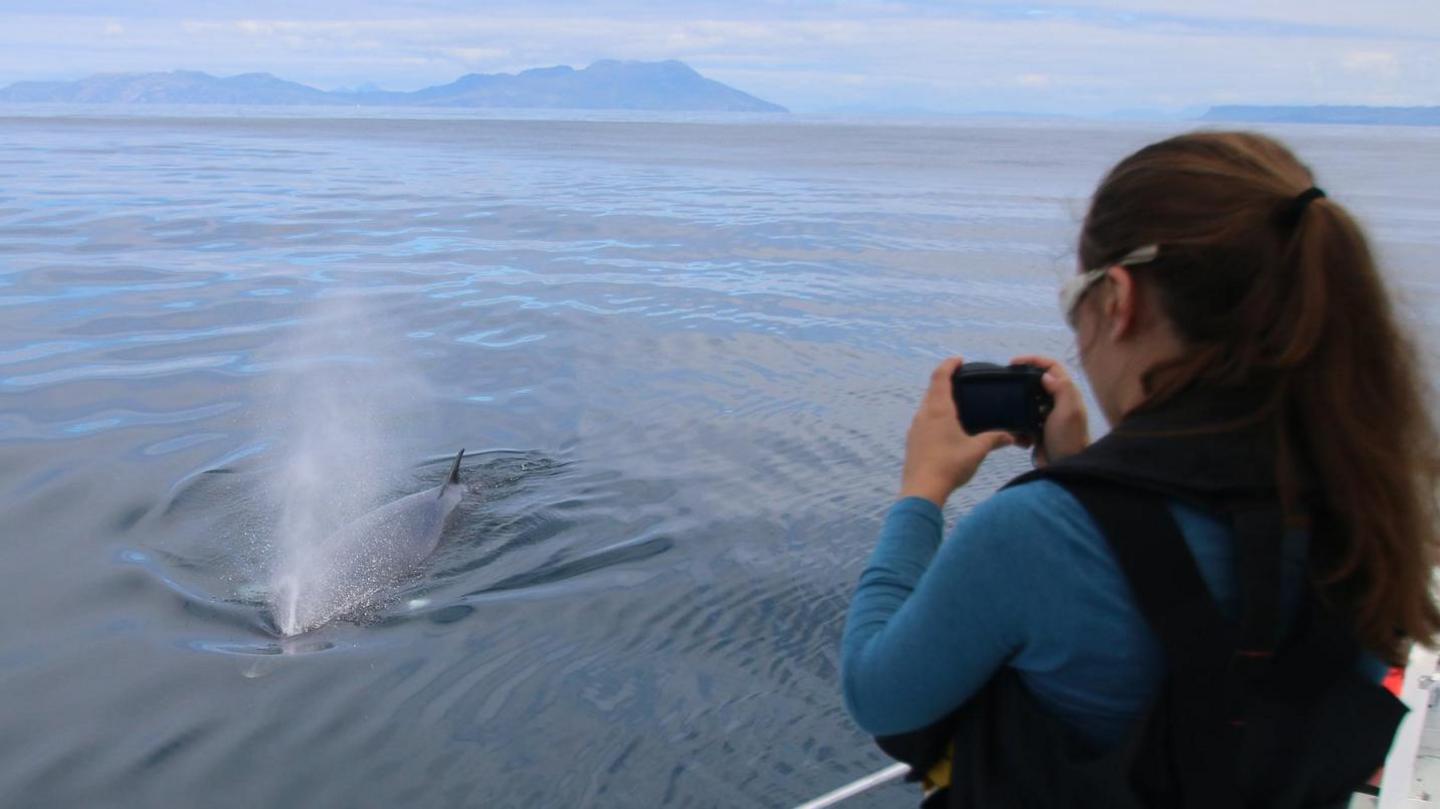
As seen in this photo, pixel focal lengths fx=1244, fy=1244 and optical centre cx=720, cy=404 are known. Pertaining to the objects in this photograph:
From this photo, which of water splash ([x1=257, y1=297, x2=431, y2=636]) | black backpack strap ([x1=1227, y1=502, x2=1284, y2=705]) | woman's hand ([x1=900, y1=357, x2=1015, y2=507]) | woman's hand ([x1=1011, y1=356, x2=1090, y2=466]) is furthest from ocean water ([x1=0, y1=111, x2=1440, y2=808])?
black backpack strap ([x1=1227, y1=502, x2=1284, y2=705])

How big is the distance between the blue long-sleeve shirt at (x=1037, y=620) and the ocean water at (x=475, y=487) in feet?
2.01

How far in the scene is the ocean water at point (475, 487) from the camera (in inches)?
210

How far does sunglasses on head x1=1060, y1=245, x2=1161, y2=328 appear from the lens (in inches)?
71.7

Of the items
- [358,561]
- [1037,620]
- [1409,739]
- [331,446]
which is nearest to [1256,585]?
[1037,620]

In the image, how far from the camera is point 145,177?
36.0 metres

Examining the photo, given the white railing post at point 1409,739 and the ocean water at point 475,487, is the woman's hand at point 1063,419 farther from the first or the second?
the white railing post at point 1409,739

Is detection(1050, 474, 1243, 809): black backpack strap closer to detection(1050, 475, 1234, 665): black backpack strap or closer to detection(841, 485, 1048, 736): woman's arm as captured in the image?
detection(1050, 475, 1234, 665): black backpack strap

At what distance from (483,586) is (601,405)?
425cm

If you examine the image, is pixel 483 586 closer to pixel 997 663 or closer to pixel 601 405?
pixel 601 405

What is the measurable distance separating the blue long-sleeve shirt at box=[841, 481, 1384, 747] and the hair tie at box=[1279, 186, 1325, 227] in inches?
16.9

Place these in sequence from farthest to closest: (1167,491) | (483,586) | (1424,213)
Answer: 1. (1424,213)
2. (483,586)
3. (1167,491)

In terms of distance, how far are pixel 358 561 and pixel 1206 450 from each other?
6207 millimetres

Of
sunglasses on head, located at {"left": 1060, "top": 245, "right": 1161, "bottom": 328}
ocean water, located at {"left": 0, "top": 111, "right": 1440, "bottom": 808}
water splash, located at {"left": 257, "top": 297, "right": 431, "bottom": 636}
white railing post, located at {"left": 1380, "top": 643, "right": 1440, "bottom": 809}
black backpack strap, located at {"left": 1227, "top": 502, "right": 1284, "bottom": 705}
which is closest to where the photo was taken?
black backpack strap, located at {"left": 1227, "top": 502, "right": 1284, "bottom": 705}

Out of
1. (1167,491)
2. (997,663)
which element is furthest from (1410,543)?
(997,663)
